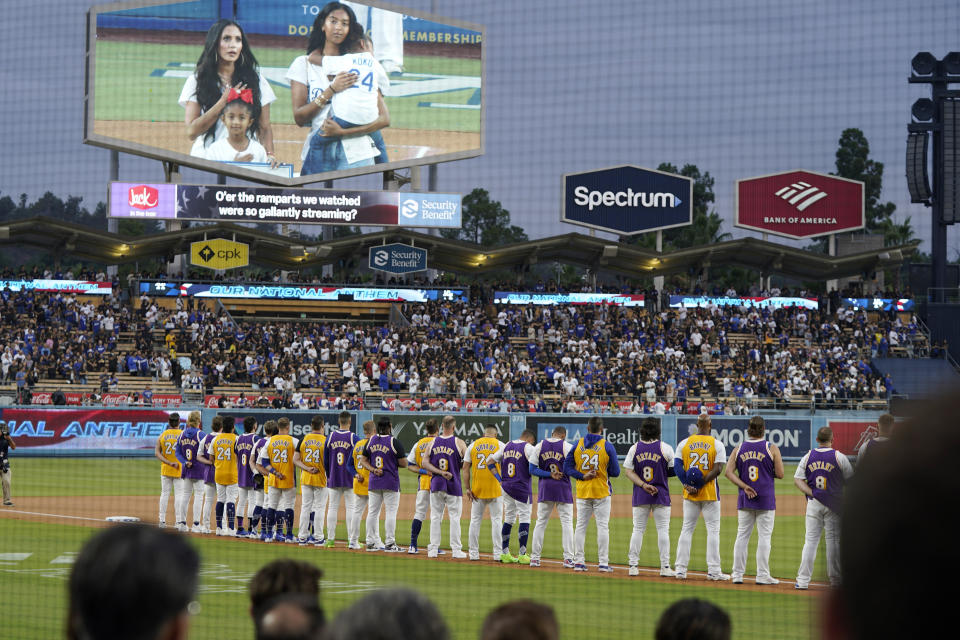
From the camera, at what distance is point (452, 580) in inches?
571

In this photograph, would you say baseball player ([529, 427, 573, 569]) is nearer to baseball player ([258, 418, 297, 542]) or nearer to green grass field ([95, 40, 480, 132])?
baseball player ([258, 418, 297, 542])

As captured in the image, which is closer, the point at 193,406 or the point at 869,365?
the point at 193,406

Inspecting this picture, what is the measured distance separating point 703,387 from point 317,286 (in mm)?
18406

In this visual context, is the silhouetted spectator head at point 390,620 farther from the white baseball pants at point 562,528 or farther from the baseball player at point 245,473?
the baseball player at point 245,473

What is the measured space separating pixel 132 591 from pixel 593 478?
46.8 ft

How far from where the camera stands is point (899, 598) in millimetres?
1095

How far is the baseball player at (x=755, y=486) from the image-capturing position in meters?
14.5

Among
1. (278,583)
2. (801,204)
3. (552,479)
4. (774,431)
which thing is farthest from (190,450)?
(801,204)

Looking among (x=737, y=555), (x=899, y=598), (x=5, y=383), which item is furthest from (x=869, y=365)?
(x=899, y=598)

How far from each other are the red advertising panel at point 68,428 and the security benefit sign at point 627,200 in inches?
1131

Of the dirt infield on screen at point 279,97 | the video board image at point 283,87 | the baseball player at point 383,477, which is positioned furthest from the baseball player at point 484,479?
the dirt infield on screen at point 279,97

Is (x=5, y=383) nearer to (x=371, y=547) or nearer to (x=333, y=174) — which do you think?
(x=333, y=174)

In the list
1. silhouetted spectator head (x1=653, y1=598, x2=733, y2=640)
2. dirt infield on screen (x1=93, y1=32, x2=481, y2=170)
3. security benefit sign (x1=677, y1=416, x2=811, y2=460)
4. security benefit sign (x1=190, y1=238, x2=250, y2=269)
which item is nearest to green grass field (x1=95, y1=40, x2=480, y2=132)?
dirt infield on screen (x1=93, y1=32, x2=481, y2=170)

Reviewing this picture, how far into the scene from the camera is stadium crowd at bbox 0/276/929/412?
4166 cm
